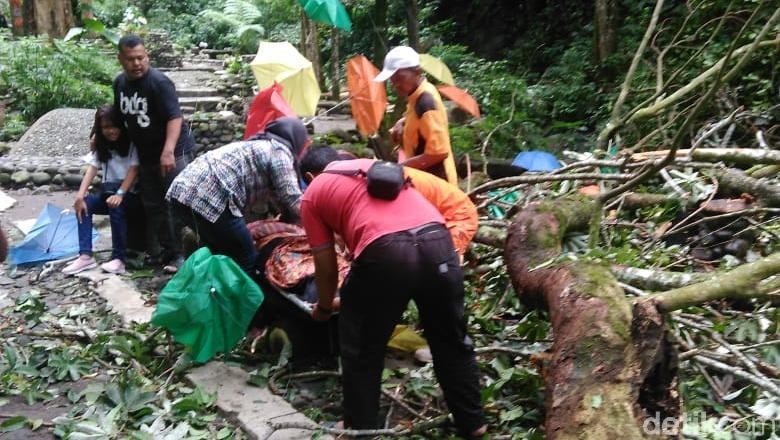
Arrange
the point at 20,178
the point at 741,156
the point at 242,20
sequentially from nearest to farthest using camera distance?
the point at 741,156 → the point at 20,178 → the point at 242,20

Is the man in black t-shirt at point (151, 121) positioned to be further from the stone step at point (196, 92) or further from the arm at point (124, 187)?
the stone step at point (196, 92)

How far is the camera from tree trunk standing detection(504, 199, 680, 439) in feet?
8.24

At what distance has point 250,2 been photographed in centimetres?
2078

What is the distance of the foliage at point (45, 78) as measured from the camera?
1319 cm

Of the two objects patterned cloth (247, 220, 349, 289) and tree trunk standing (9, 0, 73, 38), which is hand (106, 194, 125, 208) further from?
tree trunk standing (9, 0, 73, 38)

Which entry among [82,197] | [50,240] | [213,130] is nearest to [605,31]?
[213,130]

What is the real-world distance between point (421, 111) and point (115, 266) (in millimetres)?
2746

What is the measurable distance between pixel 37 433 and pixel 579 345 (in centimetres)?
251

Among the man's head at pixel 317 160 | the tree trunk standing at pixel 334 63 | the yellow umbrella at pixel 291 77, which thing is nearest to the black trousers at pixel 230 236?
the man's head at pixel 317 160

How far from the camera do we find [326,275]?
10.7 feet

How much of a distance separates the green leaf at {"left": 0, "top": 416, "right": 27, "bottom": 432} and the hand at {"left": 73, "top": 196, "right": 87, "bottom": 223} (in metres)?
2.55

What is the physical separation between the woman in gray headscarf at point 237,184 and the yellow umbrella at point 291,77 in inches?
155

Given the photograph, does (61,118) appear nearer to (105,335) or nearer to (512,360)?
(105,335)

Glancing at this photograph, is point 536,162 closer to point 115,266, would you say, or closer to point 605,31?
point 115,266
